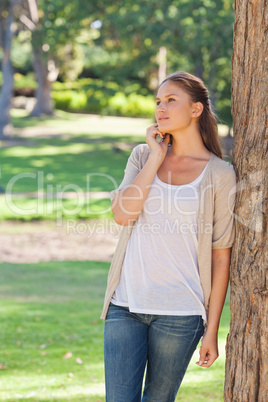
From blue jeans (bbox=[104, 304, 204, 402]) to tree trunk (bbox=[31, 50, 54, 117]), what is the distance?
29.2m

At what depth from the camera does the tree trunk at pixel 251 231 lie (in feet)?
7.73

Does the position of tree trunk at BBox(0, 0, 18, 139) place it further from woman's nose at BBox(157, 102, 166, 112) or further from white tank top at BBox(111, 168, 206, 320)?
white tank top at BBox(111, 168, 206, 320)

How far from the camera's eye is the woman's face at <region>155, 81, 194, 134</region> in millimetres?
2588

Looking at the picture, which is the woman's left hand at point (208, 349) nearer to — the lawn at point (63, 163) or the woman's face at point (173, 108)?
the woman's face at point (173, 108)

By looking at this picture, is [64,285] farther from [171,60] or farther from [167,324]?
[171,60]

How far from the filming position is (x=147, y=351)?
2445mm

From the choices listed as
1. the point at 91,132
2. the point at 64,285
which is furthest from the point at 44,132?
the point at 64,285

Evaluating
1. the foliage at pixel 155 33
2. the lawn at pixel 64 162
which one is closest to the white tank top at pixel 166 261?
the lawn at pixel 64 162

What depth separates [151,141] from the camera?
260cm

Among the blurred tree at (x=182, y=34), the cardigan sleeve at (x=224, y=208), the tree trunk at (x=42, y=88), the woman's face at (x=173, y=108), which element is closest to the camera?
the cardigan sleeve at (x=224, y=208)

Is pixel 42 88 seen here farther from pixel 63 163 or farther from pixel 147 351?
pixel 147 351

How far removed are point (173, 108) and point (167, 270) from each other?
761mm

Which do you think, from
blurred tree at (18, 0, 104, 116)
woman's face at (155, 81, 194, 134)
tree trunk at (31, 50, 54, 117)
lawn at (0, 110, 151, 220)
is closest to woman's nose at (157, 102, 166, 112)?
woman's face at (155, 81, 194, 134)

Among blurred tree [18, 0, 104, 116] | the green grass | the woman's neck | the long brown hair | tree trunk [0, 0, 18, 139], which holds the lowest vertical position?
the green grass
